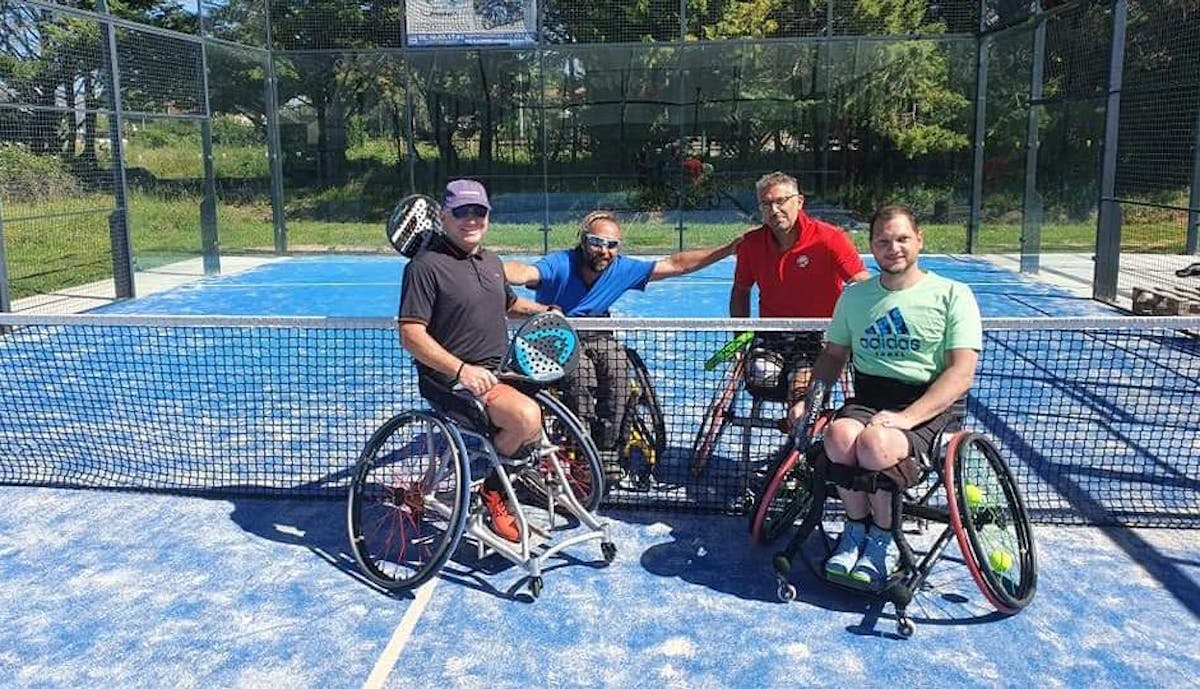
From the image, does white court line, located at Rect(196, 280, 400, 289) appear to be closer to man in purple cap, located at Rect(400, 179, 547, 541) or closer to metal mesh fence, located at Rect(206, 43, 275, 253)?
metal mesh fence, located at Rect(206, 43, 275, 253)

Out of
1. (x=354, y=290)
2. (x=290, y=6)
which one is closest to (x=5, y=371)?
(x=354, y=290)

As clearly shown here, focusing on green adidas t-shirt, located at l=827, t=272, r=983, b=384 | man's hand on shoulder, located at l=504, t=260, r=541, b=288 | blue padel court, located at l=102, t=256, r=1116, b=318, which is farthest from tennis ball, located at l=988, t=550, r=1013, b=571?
blue padel court, located at l=102, t=256, r=1116, b=318

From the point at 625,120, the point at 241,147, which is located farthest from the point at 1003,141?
the point at 241,147

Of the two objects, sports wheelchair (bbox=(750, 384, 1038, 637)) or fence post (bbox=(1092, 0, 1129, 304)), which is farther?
fence post (bbox=(1092, 0, 1129, 304))

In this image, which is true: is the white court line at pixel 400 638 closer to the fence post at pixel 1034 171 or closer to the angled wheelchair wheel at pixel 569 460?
the angled wheelchair wheel at pixel 569 460

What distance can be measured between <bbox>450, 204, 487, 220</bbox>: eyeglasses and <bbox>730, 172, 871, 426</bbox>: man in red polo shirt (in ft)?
4.15

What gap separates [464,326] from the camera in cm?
370

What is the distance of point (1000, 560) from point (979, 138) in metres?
12.7

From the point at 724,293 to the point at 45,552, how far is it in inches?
323

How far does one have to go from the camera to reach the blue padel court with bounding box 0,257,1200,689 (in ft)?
9.93

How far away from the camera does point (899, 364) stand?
11.2 ft

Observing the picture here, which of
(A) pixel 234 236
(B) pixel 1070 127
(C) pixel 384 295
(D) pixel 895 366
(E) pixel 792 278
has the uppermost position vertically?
(B) pixel 1070 127

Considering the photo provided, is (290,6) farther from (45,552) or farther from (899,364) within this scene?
(899,364)

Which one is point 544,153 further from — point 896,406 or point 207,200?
point 896,406
